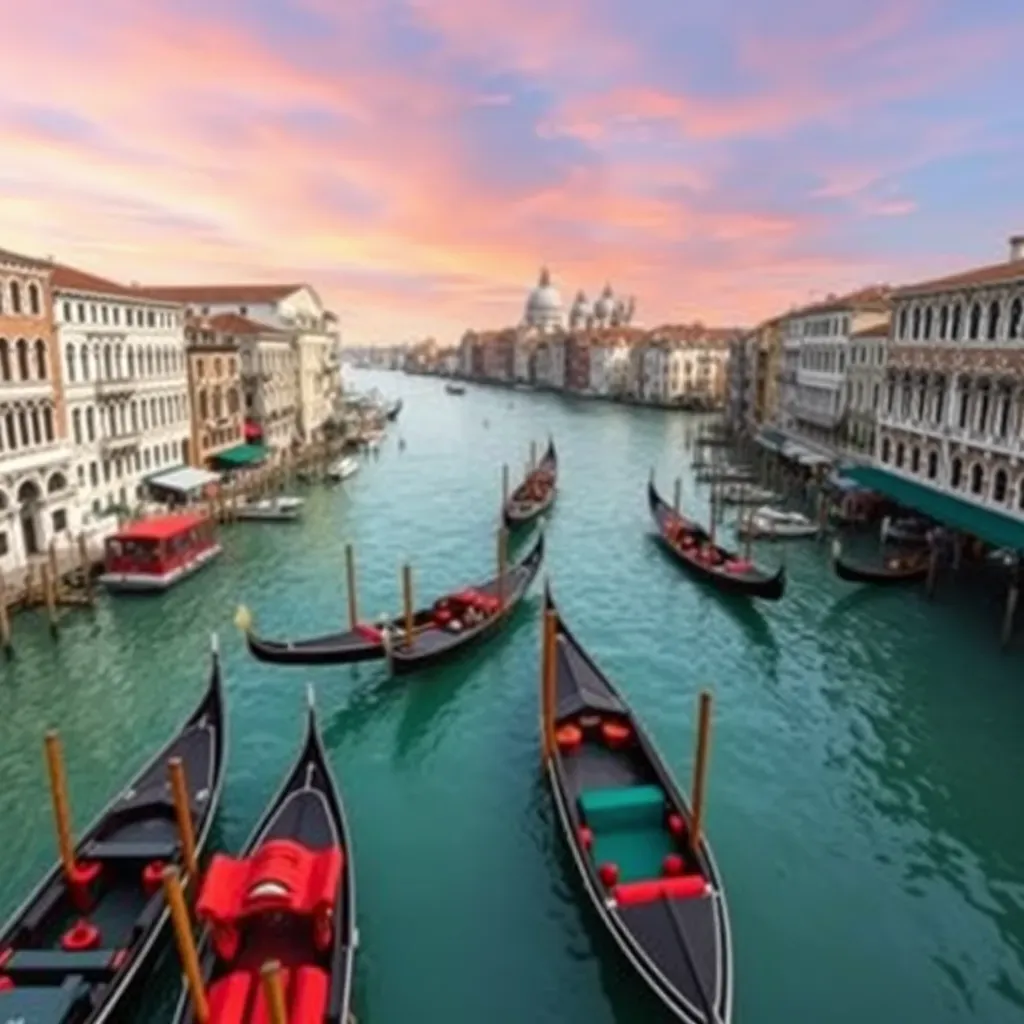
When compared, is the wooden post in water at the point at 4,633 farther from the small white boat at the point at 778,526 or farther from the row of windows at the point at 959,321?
the row of windows at the point at 959,321

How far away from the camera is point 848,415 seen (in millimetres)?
39312

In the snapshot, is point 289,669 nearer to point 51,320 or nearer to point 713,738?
point 713,738

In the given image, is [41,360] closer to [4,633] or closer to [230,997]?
[4,633]

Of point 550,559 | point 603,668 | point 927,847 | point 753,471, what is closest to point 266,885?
point 927,847

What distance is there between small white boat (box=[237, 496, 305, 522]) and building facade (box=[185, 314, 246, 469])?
427 centimetres

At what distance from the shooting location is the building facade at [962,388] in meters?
22.7

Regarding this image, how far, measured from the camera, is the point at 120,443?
29844 mm

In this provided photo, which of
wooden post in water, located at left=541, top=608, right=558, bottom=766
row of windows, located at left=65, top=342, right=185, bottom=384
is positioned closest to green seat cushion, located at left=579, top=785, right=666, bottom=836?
wooden post in water, located at left=541, top=608, right=558, bottom=766

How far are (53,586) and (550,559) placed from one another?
14835 mm

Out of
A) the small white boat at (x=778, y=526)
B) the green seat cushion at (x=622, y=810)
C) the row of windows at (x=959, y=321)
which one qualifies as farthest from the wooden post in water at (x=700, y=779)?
the small white boat at (x=778, y=526)

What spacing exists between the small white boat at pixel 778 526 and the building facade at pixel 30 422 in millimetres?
21838

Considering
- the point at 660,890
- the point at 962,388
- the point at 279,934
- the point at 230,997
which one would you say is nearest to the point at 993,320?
the point at 962,388

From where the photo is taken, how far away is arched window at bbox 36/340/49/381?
23.8 meters

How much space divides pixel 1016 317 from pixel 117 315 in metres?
28.3
